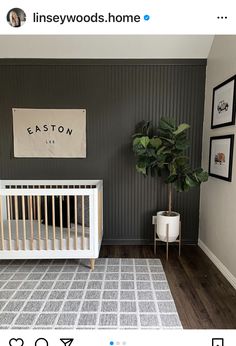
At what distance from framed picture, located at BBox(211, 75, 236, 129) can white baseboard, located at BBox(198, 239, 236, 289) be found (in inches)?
54.4

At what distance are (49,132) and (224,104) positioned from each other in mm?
1985

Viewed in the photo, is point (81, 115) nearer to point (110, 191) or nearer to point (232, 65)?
point (110, 191)

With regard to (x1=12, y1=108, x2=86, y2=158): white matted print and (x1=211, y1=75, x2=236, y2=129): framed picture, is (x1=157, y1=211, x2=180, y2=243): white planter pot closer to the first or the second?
(x1=211, y1=75, x2=236, y2=129): framed picture

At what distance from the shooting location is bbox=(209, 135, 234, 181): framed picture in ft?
7.06

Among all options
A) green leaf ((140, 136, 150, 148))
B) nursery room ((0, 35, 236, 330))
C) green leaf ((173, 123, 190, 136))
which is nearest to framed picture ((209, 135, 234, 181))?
nursery room ((0, 35, 236, 330))

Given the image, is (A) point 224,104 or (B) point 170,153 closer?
(A) point 224,104

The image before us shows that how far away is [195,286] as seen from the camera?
2.04 m

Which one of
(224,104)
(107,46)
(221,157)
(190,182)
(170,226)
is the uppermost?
(107,46)

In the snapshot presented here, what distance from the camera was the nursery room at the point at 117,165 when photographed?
2164 mm

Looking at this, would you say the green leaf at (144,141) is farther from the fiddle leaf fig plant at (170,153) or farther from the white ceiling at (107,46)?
the white ceiling at (107,46)
